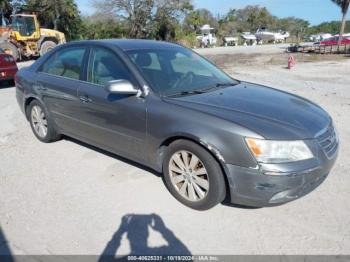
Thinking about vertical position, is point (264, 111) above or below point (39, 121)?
above

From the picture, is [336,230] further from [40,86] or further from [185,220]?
[40,86]

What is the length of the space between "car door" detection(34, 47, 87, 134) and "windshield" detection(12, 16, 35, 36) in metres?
18.0

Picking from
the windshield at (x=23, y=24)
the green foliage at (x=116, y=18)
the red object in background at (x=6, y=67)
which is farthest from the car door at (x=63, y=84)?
the green foliage at (x=116, y=18)

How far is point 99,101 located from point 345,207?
283cm

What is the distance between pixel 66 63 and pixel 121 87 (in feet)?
5.22

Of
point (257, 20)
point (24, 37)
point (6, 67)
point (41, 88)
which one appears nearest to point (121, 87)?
point (41, 88)

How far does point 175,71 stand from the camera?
418cm

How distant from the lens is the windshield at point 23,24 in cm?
2098

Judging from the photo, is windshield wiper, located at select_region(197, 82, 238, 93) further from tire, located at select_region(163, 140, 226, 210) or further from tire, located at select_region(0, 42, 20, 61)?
tire, located at select_region(0, 42, 20, 61)

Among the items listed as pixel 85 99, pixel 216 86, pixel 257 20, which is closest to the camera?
pixel 216 86

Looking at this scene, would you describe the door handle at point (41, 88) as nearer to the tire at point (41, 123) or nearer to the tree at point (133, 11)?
the tire at point (41, 123)

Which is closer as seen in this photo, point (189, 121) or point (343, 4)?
point (189, 121)

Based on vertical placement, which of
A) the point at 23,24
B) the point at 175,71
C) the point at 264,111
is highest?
the point at 23,24

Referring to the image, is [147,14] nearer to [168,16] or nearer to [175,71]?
[168,16]
